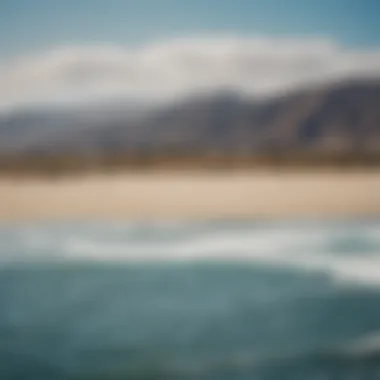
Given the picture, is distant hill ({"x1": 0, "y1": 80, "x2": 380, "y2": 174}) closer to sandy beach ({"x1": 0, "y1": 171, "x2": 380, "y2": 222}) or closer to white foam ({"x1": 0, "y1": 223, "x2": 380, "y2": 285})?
sandy beach ({"x1": 0, "y1": 171, "x2": 380, "y2": 222})

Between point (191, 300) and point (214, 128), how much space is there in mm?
617

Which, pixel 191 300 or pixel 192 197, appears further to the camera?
pixel 192 197

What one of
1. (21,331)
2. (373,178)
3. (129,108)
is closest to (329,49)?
(373,178)

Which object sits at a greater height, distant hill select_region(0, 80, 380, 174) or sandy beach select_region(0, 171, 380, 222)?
distant hill select_region(0, 80, 380, 174)

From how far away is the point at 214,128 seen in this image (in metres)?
1.85

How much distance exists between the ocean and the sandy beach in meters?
0.04

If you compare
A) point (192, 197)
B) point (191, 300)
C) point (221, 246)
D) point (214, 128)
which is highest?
point (214, 128)

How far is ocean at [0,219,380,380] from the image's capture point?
167 cm

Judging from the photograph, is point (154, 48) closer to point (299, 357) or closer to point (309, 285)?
point (309, 285)

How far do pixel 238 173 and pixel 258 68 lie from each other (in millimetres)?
386

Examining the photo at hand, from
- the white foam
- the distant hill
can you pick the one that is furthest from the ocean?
the distant hill

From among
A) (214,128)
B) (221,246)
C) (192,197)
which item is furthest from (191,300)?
(214,128)

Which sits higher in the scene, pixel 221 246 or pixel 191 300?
pixel 221 246

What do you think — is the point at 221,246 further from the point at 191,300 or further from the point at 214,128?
the point at 214,128
